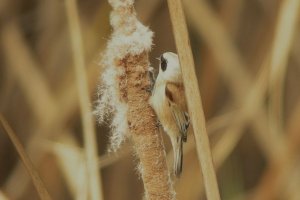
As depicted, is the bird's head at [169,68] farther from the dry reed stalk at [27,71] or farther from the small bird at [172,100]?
the dry reed stalk at [27,71]

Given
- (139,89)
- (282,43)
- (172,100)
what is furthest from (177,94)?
(282,43)

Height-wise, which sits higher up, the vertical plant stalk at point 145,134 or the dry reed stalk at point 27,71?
the dry reed stalk at point 27,71

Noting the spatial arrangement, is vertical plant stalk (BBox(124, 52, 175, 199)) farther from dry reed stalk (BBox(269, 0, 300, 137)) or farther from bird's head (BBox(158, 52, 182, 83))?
dry reed stalk (BBox(269, 0, 300, 137))

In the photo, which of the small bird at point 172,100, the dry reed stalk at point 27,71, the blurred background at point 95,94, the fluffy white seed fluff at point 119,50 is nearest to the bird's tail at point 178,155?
the small bird at point 172,100

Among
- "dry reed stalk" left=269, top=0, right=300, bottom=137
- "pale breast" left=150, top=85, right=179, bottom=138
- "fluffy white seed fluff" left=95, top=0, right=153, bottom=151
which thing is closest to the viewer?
"fluffy white seed fluff" left=95, top=0, right=153, bottom=151

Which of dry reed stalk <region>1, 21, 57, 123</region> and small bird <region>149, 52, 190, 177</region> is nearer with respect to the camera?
small bird <region>149, 52, 190, 177</region>

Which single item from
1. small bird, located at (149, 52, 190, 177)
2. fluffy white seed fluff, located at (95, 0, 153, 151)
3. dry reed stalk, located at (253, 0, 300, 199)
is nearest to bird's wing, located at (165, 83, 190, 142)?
small bird, located at (149, 52, 190, 177)

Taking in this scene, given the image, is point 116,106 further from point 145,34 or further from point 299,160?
point 299,160
